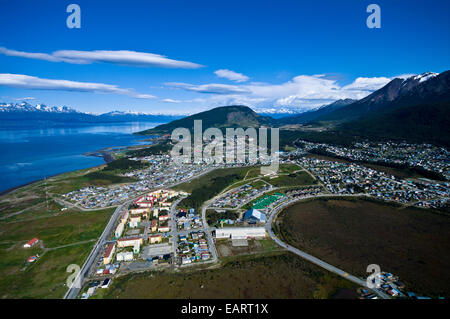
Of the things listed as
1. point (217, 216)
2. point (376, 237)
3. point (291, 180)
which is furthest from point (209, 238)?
point (291, 180)

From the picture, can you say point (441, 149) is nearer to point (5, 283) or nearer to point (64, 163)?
point (5, 283)

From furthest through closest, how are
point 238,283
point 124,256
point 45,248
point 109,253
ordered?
1. point 45,248
2. point 109,253
3. point 124,256
4. point 238,283

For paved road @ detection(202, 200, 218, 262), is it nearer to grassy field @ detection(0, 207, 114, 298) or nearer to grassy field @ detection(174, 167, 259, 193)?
grassy field @ detection(174, 167, 259, 193)

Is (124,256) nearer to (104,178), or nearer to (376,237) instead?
(376,237)

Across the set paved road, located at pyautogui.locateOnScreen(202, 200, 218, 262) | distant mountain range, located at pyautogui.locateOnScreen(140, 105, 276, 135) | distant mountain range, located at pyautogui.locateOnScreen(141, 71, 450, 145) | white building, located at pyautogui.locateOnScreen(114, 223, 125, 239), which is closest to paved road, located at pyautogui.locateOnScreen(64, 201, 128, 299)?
white building, located at pyautogui.locateOnScreen(114, 223, 125, 239)

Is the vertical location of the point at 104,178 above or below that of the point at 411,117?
below

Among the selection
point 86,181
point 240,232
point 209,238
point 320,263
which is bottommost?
point 320,263

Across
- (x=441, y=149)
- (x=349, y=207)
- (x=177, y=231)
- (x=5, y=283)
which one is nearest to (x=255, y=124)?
(x=441, y=149)

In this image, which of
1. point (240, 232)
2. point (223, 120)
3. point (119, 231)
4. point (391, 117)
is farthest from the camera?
point (223, 120)
